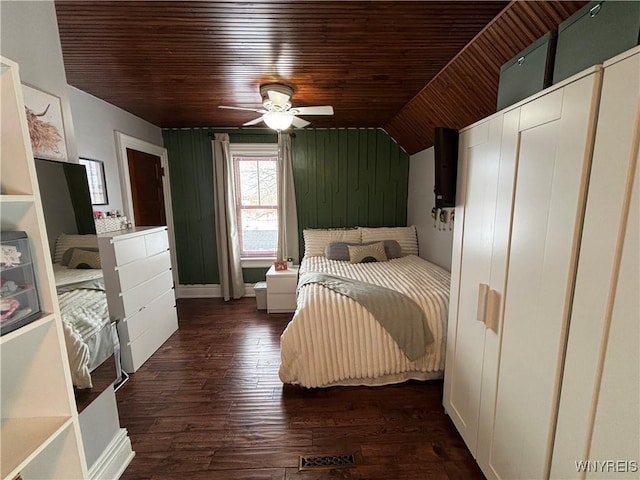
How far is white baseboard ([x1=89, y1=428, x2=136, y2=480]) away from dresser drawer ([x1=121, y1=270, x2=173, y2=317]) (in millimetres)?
1008

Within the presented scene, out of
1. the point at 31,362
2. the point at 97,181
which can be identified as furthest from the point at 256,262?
the point at 31,362

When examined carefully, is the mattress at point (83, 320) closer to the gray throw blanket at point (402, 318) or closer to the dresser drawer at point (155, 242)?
the dresser drawer at point (155, 242)

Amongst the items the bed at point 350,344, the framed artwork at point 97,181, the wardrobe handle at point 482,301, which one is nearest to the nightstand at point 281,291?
the bed at point 350,344

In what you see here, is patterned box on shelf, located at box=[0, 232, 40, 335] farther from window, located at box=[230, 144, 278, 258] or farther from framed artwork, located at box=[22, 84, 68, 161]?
window, located at box=[230, 144, 278, 258]

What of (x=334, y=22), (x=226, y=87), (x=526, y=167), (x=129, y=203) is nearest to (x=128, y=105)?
(x=129, y=203)

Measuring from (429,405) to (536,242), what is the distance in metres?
1.49

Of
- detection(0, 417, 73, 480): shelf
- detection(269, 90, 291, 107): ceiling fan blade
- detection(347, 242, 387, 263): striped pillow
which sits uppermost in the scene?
detection(269, 90, 291, 107): ceiling fan blade

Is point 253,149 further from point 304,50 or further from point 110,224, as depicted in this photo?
point 304,50

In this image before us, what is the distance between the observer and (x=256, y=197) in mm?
4016

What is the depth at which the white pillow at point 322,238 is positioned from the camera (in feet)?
12.1

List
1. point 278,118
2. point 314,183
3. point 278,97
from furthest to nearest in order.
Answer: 1. point 314,183
2. point 278,118
3. point 278,97

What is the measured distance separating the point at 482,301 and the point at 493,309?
0.26ft

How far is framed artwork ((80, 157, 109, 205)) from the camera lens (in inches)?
95.3

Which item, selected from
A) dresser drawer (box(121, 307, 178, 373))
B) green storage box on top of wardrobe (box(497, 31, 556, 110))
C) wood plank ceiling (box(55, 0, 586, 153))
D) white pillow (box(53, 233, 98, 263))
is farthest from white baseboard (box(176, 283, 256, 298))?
green storage box on top of wardrobe (box(497, 31, 556, 110))
